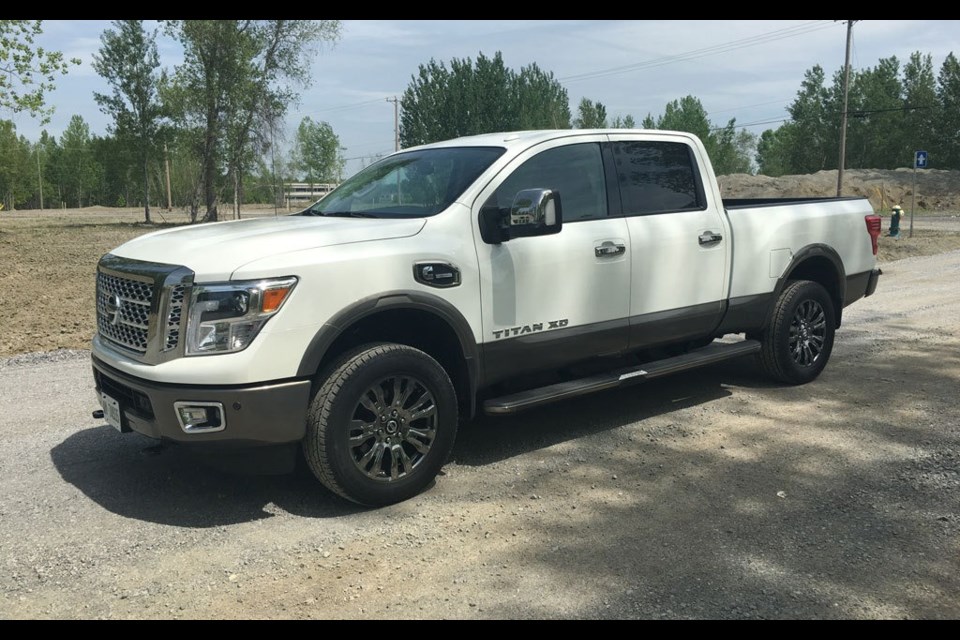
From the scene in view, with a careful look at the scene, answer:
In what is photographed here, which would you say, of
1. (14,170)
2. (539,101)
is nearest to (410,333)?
(539,101)

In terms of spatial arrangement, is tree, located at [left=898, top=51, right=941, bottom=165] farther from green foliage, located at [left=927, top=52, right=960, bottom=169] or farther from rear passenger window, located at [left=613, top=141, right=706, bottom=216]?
rear passenger window, located at [left=613, top=141, right=706, bottom=216]

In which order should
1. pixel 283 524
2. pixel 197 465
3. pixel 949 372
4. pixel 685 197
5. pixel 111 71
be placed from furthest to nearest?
pixel 111 71 → pixel 949 372 → pixel 685 197 → pixel 197 465 → pixel 283 524

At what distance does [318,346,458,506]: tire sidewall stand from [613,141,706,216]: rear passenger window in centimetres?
193

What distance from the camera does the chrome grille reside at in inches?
157

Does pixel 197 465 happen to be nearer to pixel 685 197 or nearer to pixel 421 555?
pixel 421 555

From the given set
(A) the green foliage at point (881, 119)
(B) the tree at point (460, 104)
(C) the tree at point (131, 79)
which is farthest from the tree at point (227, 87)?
(A) the green foliage at point (881, 119)

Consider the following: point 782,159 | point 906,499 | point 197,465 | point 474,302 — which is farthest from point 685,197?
point 782,159

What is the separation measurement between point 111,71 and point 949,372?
37343 millimetres

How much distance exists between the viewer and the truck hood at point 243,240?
3814 mm

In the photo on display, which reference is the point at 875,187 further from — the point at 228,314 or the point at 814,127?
the point at 228,314

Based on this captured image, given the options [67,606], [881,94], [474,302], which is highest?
[881,94]

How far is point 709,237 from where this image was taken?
571 centimetres

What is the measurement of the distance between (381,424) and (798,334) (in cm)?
403
